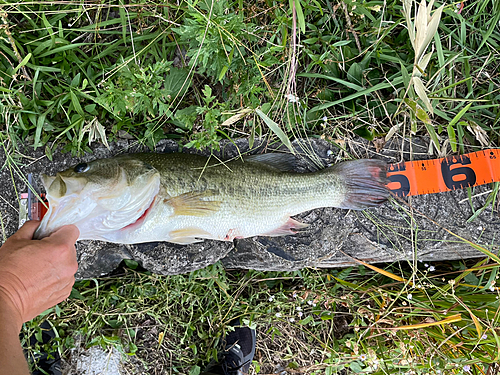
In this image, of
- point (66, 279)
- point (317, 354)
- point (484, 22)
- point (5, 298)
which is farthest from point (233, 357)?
point (484, 22)

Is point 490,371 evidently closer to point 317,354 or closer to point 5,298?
point 317,354

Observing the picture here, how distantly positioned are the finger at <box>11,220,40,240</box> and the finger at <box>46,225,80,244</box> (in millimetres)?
150

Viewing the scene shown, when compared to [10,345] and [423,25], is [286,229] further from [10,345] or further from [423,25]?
[10,345]

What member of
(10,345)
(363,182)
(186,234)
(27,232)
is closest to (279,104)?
(363,182)

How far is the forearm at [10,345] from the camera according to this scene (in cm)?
197

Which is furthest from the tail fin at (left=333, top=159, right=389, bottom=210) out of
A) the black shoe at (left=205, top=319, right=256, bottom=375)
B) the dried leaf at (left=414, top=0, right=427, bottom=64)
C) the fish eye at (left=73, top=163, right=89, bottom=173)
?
the fish eye at (left=73, top=163, right=89, bottom=173)

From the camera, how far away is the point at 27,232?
93.3 inches

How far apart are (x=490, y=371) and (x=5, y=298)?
3.90m

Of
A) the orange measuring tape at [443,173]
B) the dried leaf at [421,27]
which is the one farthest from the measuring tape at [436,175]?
the dried leaf at [421,27]

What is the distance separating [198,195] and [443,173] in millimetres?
2263

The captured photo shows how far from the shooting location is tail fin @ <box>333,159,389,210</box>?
3.02 meters

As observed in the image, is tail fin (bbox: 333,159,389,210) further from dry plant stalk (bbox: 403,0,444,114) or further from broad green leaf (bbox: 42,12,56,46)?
broad green leaf (bbox: 42,12,56,46)

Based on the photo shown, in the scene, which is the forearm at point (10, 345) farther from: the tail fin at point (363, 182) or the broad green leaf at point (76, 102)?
the tail fin at point (363, 182)

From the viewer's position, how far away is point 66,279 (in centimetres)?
246
